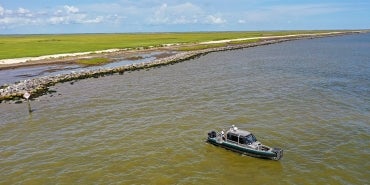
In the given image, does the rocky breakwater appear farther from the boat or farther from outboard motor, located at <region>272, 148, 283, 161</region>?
outboard motor, located at <region>272, 148, 283, 161</region>

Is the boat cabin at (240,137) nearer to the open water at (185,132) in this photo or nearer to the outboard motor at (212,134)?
the open water at (185,132)

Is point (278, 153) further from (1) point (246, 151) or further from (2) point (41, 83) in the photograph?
(2) point (41, 83)

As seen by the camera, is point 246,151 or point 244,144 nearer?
point 246,151

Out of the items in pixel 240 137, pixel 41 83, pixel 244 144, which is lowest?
pixel 244 144

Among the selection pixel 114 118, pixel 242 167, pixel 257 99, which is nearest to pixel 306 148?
pixel 242 167

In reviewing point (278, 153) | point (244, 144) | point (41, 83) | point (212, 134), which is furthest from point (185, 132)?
point (41, 83)

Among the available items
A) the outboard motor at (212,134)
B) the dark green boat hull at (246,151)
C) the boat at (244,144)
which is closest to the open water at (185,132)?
the dark green boat hull at (246,151)

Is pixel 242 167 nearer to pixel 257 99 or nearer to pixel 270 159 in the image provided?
pixel 270 159
